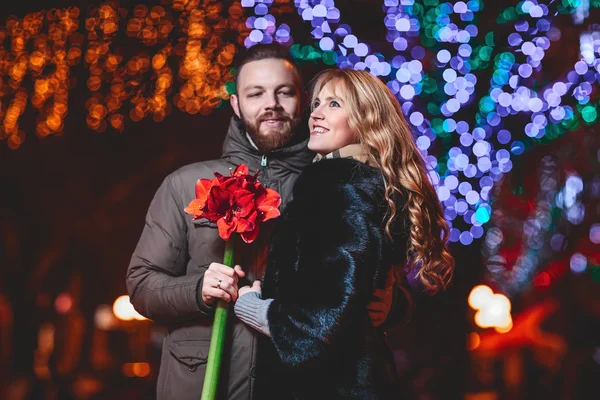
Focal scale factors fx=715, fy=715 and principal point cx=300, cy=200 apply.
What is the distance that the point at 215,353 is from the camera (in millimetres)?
2531

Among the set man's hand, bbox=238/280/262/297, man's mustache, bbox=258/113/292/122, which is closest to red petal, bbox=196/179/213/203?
man's hand, bbox=238/280/262/297

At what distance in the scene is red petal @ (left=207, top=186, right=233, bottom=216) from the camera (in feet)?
8.27

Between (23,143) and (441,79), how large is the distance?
5.12 meters

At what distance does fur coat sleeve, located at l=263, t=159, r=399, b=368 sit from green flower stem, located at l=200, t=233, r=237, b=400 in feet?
0.56

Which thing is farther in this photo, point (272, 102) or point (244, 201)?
point (272, 102)

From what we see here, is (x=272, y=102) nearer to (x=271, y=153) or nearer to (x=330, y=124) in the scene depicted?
(x=271, y=153)

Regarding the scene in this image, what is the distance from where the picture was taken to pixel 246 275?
275cm

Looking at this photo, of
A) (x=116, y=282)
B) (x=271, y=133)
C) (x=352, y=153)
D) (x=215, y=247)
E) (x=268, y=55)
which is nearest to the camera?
(x=352, y=153)

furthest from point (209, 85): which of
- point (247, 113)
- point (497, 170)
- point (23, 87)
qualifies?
point (247, 113)

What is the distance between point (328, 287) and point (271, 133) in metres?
0.82

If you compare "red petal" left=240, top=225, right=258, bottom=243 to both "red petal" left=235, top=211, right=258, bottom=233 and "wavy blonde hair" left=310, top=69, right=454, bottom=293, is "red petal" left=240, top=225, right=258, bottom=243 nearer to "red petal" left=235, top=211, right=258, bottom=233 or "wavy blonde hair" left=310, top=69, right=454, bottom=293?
"red petal" left=235, top=211, right=258, bottom=233

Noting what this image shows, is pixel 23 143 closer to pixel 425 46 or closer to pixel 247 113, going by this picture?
pixel 425 46

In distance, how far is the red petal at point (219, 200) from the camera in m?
2.52

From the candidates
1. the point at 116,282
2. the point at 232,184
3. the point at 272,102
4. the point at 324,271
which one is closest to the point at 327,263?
the point at 324,271
